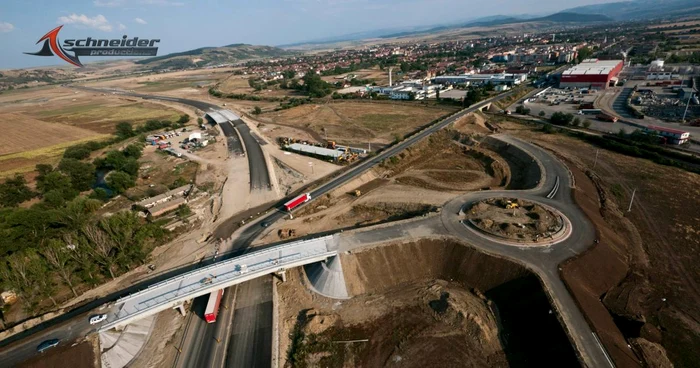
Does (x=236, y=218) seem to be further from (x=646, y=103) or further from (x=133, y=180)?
(x=646, y=103)

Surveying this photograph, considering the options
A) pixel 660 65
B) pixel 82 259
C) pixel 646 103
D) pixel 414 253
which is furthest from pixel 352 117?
pixel 660 65

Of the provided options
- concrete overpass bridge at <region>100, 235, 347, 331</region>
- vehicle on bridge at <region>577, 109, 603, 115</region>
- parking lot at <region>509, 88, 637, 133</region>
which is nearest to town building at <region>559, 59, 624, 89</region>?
parking lot at <region>509, 88, 637, 133</region>

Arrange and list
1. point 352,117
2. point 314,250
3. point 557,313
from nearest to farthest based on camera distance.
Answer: point 557,313
point 314,250
point 352,117

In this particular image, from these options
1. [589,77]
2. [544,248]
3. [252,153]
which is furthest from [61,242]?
[589,77]

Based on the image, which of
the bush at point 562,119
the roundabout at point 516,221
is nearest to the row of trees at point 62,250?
the roundabout at point 516,221

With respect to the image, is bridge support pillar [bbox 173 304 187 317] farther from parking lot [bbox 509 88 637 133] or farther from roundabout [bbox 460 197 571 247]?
parking lot [bbox 509 88 637 133]

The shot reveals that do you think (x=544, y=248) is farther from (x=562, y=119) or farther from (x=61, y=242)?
(x=562, y=119)

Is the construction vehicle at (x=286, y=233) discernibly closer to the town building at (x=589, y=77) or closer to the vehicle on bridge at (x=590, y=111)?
the vehicle on bridge at (x=590, y=111)
